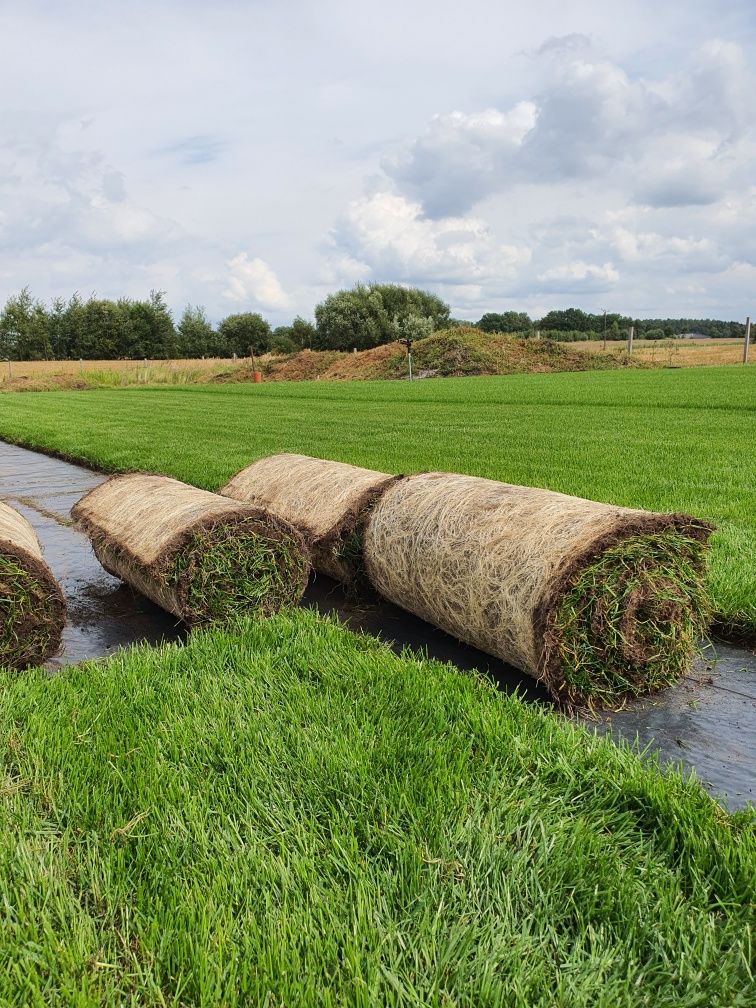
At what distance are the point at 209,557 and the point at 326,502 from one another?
1.13m

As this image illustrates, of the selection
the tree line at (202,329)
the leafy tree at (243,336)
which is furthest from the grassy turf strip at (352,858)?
the leafy tree at (243,336)

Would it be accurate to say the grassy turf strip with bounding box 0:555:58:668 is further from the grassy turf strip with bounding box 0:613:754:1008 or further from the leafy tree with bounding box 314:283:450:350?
the leafy tree with bounding box 314:283:450:350

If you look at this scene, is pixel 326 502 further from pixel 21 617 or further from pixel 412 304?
pixel 412 304

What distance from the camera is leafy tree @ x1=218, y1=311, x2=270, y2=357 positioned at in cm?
7694

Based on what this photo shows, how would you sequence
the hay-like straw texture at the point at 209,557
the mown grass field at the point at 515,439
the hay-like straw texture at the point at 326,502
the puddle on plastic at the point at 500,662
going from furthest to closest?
1. the mown grass field at the point at 515,439
2. the hay-like straw texture at the point at 326,502
3. the hay-like straw texture at the point at 209,557
4. the puddle on plastic at the point at 500,662

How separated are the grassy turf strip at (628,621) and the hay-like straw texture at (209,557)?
5.99 ft

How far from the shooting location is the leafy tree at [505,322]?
86938mm

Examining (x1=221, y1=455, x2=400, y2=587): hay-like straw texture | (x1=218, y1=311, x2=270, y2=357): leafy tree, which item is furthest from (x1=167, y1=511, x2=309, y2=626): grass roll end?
(x1=218, y1=311, x2=270, y2=357): leafy tree

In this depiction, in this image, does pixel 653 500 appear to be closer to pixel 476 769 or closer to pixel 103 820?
pixel 476 769

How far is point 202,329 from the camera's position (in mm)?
76938

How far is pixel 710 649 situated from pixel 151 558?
10.5 ft

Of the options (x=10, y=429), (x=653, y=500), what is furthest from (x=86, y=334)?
(x=653, y=500)

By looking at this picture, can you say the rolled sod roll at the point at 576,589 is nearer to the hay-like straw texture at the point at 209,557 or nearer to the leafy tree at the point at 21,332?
the hay-like straw texture at the point at 209,557

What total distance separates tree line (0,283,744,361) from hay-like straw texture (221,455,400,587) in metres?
57.6
